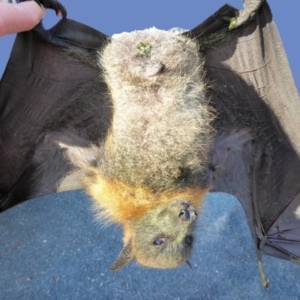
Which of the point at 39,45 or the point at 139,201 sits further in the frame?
the point at 39,45

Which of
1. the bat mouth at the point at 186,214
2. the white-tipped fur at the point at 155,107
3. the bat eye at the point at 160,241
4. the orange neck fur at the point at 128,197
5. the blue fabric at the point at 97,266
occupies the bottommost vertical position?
the blue fabric at the point at 97,266

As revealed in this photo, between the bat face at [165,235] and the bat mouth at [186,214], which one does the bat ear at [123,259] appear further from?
the bat mouth at [186,214]

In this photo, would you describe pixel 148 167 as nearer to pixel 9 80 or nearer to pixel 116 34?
pixel 116 34

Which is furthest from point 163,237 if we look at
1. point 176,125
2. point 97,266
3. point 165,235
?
point 97,266

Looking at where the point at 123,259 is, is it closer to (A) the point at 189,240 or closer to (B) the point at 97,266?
(A) the point at 189,240

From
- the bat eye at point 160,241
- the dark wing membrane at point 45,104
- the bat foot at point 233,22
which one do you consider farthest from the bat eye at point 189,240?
the bat foot at point 233,22

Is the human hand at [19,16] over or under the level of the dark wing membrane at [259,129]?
over

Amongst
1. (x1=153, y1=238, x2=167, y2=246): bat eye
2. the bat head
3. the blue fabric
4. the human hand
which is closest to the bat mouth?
the bat head

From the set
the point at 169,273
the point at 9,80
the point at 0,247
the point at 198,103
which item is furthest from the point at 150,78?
the point at 0,247

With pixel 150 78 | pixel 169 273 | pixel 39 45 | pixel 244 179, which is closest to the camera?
pixel 150 78
